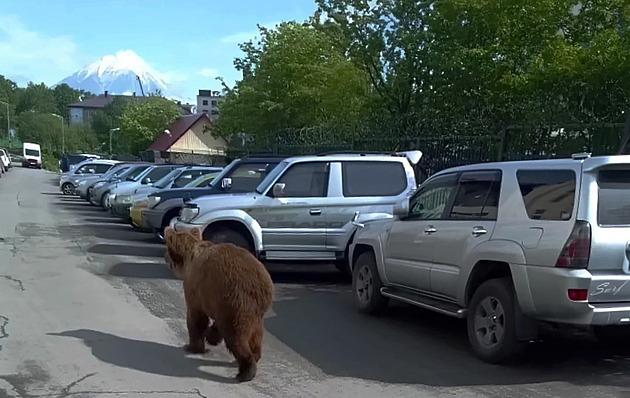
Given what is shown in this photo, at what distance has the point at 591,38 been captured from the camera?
1366 centimetres

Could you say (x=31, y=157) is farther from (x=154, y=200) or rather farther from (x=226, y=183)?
(x=226, y=183)

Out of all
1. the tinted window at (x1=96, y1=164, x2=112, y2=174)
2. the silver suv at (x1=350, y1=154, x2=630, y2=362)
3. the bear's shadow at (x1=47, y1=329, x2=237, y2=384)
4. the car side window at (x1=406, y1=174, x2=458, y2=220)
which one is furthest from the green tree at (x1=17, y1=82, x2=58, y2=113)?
the silver suv at (x1=350, y1=154, x2=630, y2=362)

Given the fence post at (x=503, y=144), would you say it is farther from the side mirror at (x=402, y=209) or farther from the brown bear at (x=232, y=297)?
the brown bear at (x=232, y=297)

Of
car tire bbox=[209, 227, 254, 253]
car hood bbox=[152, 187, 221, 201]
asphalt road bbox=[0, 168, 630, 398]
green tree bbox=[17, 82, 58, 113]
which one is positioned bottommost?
asphalt road bbox=[0, 168, 630, 398]

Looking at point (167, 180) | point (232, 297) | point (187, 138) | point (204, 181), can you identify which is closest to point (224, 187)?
point (204, 181)

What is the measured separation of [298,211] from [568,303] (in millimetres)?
6182

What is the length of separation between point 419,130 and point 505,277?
10.4m

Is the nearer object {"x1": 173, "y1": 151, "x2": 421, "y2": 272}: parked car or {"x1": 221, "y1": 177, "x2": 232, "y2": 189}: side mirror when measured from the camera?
{"x1": 173, "y1": 151, "x2": 421, "y2": 272}: parked car

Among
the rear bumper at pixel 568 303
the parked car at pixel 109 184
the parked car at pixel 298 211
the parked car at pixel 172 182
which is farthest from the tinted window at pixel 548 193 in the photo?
the parked car at pixel 109 184

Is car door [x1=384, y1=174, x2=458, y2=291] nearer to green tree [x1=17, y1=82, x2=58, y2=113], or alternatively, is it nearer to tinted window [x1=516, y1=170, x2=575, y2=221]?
tinted window [x1=516, y1=170, x2=575, y2=221]

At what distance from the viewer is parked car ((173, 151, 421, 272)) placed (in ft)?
38.9

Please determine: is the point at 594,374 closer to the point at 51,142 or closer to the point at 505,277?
the point at 505,277

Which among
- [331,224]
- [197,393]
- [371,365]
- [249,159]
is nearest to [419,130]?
[249,159]

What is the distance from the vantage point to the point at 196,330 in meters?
7.27
